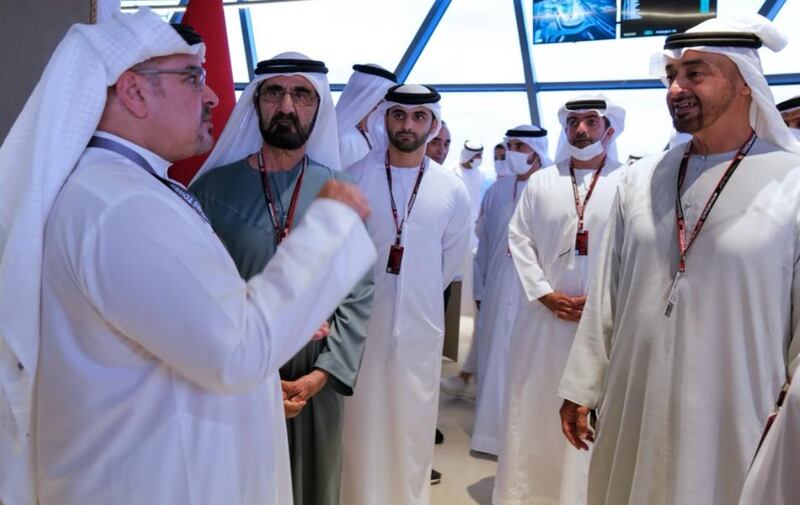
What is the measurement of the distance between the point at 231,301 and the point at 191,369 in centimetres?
14

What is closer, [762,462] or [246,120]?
[762,462]

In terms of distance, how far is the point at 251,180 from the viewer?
8.31ft

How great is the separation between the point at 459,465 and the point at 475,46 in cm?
615

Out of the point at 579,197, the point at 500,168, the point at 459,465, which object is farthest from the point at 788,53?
the point at 459,465

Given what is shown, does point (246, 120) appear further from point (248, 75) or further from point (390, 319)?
point (248, 75)

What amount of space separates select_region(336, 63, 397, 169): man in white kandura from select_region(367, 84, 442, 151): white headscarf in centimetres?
8

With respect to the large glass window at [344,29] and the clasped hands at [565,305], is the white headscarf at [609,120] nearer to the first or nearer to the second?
the clasped hands at [565,305]

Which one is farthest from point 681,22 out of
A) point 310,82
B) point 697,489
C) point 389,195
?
point 697,489

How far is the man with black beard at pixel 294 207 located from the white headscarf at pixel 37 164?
38.2 inches

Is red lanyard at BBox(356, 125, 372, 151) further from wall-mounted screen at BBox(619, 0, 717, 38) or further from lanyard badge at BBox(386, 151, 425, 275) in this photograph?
wall-mounted screen at BBox(619, 0, 717, 38)

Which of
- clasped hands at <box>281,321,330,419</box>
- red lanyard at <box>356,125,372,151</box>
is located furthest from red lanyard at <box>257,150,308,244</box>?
red lanyard at <box>356,125,372,151</box>

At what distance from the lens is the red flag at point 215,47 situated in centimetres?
339

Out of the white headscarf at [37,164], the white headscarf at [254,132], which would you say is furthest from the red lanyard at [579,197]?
the white headscarf at [37,164]

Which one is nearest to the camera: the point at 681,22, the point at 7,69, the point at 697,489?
the point at 697,489
